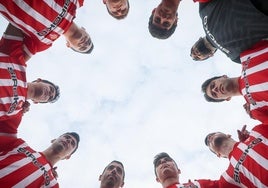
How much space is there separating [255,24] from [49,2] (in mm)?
2661

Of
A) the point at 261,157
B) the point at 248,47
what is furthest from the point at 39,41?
the point at 261,157

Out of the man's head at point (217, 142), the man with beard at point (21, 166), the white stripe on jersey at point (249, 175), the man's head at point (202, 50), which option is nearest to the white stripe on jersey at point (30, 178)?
the man with beard at point (21, 166)

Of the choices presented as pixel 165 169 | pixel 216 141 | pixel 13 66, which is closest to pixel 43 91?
pixel 13 66

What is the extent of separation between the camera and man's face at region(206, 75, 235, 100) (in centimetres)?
486

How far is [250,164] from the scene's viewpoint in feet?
12.3

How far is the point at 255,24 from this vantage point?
3158 millimetres

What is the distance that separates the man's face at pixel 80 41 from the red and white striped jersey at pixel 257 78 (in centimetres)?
305

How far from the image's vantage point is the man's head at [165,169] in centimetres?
541

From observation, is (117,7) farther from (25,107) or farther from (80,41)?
(25,107)

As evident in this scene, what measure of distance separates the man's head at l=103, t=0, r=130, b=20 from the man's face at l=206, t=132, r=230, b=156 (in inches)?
122

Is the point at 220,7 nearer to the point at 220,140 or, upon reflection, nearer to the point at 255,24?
the point at 255,24

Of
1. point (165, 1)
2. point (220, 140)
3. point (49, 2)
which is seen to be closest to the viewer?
point (49, 2)

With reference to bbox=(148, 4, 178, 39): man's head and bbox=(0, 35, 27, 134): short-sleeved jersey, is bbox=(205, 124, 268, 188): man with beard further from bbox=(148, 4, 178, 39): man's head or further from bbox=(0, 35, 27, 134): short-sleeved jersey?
bbox=(0, 35, 27, 134): short-sleeved jersey

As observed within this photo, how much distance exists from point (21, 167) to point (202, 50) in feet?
13.7
